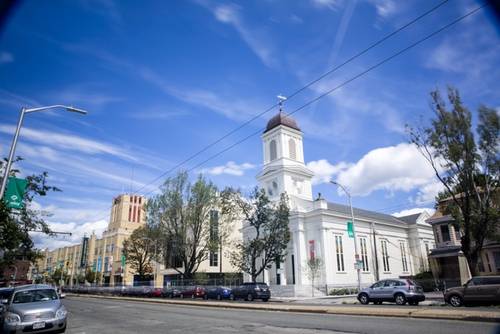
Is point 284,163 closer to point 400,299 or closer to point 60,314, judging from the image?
point 400,299

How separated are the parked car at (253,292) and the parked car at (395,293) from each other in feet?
32.3

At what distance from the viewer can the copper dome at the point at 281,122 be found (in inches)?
2067

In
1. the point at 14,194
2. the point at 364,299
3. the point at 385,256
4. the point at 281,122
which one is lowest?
the point at 364,299

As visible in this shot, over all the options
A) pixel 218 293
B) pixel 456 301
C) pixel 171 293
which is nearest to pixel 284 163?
pixel 218 293

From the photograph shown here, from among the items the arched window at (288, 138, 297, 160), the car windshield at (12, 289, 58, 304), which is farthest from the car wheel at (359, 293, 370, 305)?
the arched window at (288, 138, 297, 160)

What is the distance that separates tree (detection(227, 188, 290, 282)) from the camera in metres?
38.0

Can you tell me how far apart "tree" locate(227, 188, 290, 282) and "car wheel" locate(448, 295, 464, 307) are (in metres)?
20.6

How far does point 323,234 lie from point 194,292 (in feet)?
56.9

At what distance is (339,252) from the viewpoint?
45.7 metres

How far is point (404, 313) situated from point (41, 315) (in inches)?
525

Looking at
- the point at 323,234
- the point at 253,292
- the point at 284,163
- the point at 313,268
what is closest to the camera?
the point at 253,292

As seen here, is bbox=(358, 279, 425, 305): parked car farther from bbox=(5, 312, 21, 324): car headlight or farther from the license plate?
bbox=(5, 312, 21, 324): car headlight

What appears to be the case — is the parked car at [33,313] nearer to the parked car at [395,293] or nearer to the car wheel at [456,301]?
the parked car at [395,293]

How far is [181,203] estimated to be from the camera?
43.0 meters
